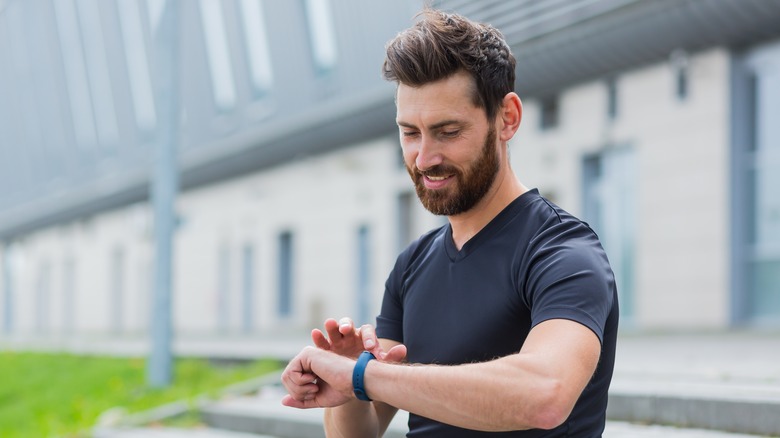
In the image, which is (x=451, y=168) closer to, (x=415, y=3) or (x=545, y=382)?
(x=545, y=382)

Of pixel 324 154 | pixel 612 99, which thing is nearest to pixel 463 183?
pixel 612 99

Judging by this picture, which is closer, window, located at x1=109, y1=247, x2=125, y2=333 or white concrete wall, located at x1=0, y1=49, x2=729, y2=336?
white concrete wall, located at x1=0, y1=49, x2=729, y2=336

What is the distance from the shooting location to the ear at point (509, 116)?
232 cm

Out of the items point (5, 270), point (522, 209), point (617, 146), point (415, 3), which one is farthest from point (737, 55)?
point (5, 270)

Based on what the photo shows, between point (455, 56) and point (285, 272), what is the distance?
20804 millimetres

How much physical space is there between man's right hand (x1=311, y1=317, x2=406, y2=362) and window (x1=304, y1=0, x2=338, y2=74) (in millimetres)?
16641

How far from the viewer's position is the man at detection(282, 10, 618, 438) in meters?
2.03

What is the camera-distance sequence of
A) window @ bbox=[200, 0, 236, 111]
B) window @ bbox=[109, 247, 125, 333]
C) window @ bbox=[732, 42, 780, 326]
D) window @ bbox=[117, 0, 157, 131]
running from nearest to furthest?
window @ bbox=[732, 42, 780, 326], window @ bbox=[200, 0, 236, 111], window @ bbox=[117, 0, 157, 131], window @ bbox=[109, 247, 125, 333]

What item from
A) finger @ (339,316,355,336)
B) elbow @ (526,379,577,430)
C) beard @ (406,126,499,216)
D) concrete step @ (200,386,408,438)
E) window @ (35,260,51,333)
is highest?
beard @ (406,126,499,216)

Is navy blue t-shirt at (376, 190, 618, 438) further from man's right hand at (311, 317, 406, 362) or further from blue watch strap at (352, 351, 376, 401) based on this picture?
blue watch strap at (352, 351, 376, 401)

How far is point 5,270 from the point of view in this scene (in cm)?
3922

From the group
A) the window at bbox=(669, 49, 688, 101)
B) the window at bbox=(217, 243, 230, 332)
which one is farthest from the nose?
the window at bbox=(217, 243, 230, 332)

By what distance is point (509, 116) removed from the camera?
92.0 inches

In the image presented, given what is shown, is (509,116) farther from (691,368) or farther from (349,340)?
(691,368)
